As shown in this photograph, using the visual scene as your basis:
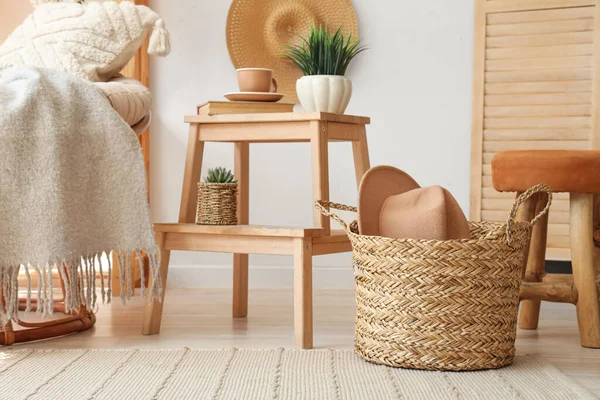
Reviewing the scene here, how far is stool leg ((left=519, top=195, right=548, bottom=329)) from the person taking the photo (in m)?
1.94

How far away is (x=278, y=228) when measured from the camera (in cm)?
173

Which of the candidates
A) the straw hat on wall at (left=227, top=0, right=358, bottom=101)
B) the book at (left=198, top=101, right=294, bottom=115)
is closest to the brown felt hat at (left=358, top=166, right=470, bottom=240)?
the book at (left=198, top=101, right=294, bottom=115)

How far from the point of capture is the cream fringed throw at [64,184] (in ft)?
5.08

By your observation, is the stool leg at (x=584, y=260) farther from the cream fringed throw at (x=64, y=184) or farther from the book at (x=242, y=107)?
the cream fringed throw at (x=64, y=184)

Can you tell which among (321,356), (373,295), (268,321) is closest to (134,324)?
(268,321)

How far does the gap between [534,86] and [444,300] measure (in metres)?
1.29

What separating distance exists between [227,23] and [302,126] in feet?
3.28

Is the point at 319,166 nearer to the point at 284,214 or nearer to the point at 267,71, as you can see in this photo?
the point at 267,71

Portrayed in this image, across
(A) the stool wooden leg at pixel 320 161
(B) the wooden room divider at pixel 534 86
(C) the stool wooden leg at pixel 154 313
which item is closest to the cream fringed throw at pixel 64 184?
(C) the stool wooden leg at pixel 154 313

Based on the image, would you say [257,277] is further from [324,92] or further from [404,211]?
[404,211]

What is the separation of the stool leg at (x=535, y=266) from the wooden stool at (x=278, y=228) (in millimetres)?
468

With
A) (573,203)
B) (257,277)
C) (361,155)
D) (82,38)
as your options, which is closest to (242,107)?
(361,155)

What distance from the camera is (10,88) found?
1.63 metres

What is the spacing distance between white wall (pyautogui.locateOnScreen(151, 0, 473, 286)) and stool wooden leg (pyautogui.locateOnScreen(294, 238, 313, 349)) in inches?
38.2
